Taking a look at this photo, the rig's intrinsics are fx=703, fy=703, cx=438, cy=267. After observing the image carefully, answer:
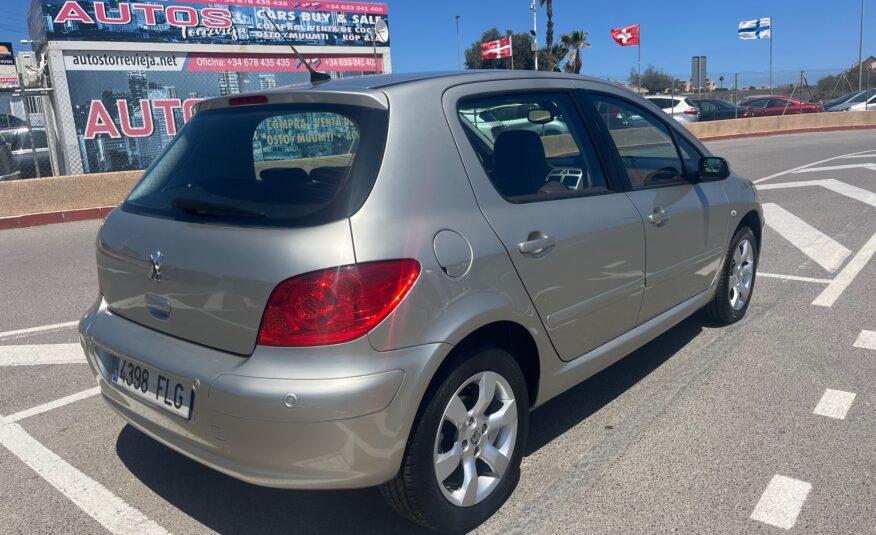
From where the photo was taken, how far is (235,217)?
2510mm

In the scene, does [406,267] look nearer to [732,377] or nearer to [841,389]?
[732,377]

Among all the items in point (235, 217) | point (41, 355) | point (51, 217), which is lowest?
point (41, 355)

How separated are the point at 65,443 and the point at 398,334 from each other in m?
2.18

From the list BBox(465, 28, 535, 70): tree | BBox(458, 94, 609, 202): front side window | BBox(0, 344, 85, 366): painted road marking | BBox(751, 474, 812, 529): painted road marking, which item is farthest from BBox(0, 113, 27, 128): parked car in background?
BBox(465, 28, 535, 70): tree

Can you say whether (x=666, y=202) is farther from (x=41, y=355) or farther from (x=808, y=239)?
(x=808, y=239)

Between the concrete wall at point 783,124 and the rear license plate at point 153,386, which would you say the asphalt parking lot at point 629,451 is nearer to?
the rear license plate at point 153,386

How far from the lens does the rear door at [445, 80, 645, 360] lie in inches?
110

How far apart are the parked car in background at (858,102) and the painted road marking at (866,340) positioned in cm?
2888

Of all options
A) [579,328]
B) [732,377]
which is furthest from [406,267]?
[732,377]

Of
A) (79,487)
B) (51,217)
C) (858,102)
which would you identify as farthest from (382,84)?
(858,102)

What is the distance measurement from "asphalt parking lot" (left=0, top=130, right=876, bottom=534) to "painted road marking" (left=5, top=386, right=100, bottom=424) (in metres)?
0.01

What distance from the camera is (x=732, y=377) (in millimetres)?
4086

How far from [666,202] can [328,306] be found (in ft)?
7.34

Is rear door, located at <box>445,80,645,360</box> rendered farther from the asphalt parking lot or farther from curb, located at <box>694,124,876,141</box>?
curb, located at <box>694,124,876,141</box>
